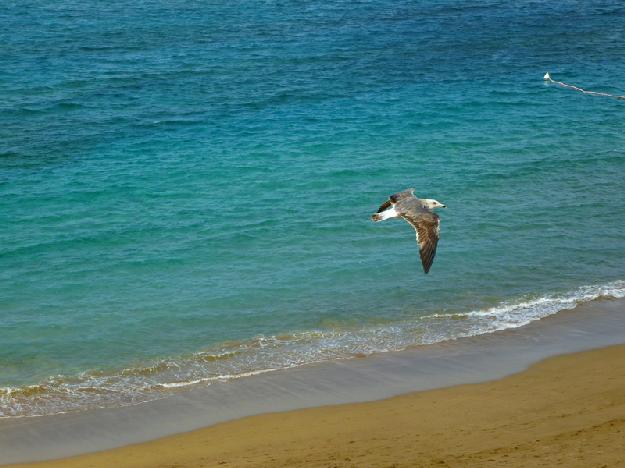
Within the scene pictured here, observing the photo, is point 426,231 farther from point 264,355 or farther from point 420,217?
point 264,355

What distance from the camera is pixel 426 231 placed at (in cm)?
1457

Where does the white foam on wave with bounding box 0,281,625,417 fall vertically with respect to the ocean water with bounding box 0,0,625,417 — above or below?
below

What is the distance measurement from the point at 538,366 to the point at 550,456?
11.2ft

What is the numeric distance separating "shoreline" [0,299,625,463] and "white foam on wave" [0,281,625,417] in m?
0.23

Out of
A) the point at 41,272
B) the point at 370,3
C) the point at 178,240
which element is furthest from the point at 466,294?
the point at 370,3

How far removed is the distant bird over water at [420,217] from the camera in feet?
47.1

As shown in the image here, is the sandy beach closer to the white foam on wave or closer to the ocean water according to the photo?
the white foam on wave

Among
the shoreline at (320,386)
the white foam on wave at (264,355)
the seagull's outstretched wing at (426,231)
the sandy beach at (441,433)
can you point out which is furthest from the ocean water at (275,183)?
the sandy beach at (441,433)

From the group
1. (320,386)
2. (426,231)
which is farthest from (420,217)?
(320,386)

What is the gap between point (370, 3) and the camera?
35.9 meters

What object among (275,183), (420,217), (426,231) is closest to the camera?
(426,231)

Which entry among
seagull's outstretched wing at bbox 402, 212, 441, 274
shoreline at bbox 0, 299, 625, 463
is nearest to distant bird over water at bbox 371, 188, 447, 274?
seagull's outstretched wing at bbox 402, 212, 441, 274

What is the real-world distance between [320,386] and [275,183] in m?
8.43

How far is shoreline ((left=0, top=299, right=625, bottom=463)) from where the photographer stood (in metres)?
12.5
